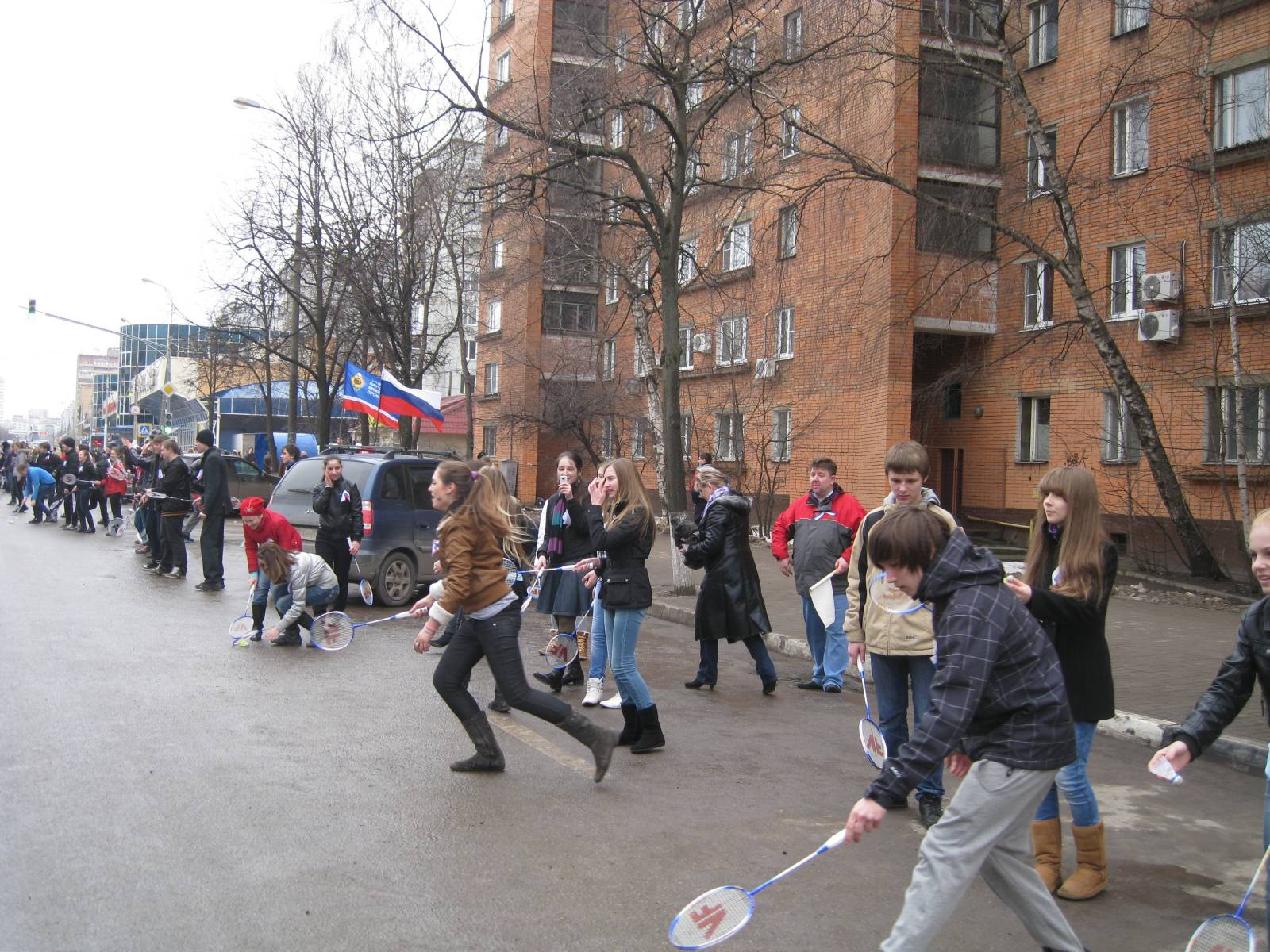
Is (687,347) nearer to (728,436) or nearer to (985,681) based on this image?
(728,436)

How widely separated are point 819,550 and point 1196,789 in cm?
346

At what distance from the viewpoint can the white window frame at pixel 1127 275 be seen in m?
20.7

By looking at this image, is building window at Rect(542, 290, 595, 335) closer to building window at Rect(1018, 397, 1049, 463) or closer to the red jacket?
building window at Rect(1018, 397, 1049, 463)

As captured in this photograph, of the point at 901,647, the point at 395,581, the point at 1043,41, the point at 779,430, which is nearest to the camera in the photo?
the point at 901,647

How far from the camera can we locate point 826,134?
20859 millimetres

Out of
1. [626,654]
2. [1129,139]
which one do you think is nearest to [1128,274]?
[1129,139]

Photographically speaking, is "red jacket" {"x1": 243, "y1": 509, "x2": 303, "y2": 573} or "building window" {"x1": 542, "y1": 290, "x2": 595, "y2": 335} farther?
"building window" {"x1": 542, "y1": 290, "x2": 595, "y2": 335}

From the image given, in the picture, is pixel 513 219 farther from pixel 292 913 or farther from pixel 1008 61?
pixel 292 913

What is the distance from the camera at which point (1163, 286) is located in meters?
19.0

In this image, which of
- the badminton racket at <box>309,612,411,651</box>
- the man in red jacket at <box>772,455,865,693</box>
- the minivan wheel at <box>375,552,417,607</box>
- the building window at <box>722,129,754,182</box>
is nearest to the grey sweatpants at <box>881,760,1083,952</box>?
the man in red jacket at <box>772,455,865,693</box>

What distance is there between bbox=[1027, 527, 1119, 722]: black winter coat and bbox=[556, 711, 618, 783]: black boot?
2.52 m

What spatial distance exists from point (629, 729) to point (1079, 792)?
3.01 metres

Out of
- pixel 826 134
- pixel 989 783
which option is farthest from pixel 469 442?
pixel 989 783

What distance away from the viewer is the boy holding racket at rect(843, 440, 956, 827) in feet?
18.6
